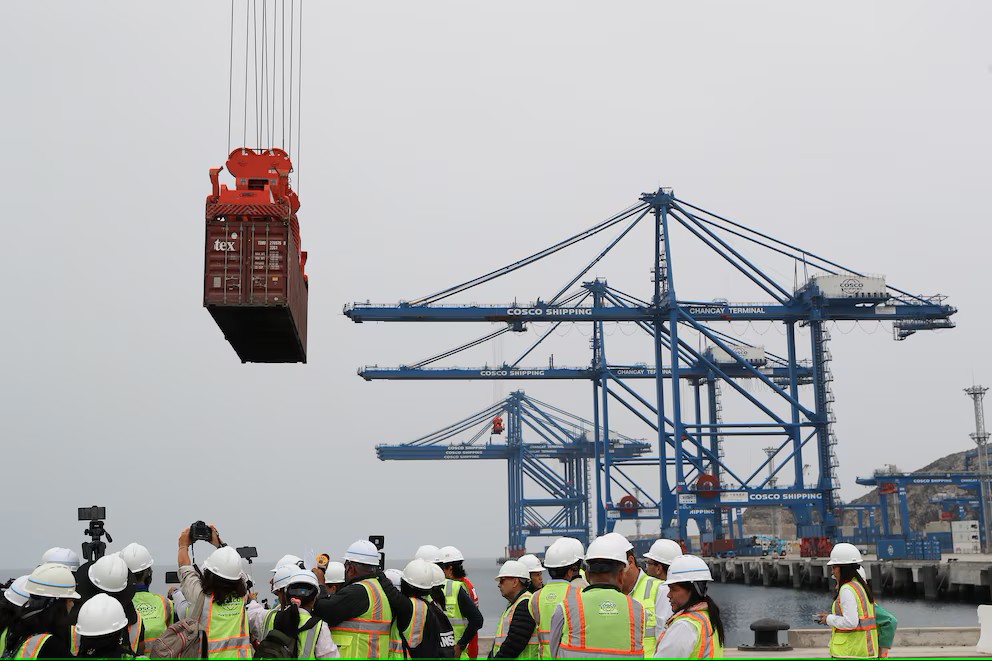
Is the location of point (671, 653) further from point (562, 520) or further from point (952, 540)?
point (562, 520)

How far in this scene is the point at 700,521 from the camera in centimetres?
6969

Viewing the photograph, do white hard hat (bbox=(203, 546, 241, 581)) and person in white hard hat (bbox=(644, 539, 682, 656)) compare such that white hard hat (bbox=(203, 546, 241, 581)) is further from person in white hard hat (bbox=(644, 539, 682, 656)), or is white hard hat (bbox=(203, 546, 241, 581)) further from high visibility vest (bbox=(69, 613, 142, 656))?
person in white hard hat (bbox=(644, 539, 682, 656))

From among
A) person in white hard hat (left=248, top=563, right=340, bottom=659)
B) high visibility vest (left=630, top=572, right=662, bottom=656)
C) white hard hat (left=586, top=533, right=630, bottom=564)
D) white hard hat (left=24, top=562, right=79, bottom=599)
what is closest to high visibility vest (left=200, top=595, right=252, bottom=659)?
person in white hard hat (left=248, top=563, right=340, bottom=659)

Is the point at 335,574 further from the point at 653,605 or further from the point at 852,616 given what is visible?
the point at 852,616

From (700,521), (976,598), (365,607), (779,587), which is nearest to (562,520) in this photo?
(700,521)

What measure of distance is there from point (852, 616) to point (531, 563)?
2165mm

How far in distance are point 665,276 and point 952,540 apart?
19600 millimetres

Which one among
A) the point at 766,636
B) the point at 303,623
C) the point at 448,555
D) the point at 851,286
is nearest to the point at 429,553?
the point at 448,555

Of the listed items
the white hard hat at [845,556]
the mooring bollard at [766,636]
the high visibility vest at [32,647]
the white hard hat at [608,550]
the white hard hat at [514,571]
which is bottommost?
the mooring bollard at [766,636]

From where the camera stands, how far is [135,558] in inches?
293

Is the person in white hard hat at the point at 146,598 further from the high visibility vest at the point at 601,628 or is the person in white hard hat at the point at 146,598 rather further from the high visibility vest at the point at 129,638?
the high visibility vest at the point at 601,628

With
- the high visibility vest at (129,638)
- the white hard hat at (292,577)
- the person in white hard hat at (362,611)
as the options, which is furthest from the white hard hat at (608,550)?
the high visibility vest at (129,638)

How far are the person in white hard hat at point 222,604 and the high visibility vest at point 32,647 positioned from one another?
3.20 feet

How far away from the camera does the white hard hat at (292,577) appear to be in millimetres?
6441
